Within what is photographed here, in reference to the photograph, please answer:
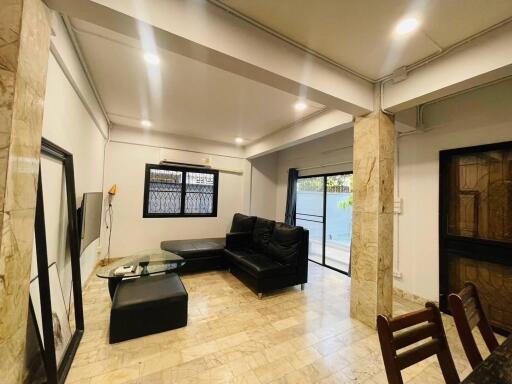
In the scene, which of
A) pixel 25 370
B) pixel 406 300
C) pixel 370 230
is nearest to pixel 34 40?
pixel 25 370

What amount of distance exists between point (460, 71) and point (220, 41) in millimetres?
1903

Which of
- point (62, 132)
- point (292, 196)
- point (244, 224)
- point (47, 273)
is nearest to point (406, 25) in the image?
point (62, 132)

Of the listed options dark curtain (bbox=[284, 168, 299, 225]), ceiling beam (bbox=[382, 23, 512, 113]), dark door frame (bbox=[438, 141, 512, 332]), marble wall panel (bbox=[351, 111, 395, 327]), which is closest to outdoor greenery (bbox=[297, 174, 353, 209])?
dark curtain (bbox=[284, 168, 299, 225])

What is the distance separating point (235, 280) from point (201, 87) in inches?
114

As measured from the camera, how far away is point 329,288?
3.47 metres

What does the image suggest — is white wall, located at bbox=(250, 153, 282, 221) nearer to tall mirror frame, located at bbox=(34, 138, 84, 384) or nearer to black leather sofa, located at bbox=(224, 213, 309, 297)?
black leather sofa, located at bbox=(224, 213, 309, 297)

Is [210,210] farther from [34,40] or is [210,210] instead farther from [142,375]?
[34,40]

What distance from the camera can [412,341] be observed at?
927 millimetres

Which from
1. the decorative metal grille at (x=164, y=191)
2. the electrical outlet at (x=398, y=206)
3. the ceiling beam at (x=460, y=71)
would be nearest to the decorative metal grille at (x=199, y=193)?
the decorative metal grille at (x=164, y=191)

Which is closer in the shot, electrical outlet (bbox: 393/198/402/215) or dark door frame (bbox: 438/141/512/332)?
dark door frame (bbox: 438/141/512/332)

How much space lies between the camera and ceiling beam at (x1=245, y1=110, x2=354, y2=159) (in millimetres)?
3049

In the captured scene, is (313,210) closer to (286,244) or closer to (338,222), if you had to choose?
(338,222)

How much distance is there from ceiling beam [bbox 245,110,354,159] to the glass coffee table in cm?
270

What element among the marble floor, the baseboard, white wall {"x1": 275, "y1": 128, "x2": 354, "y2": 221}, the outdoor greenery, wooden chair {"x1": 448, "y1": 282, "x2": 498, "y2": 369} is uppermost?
white wall {"x1": 275, "y1": 128, "x2": 354, "y2": 221}
